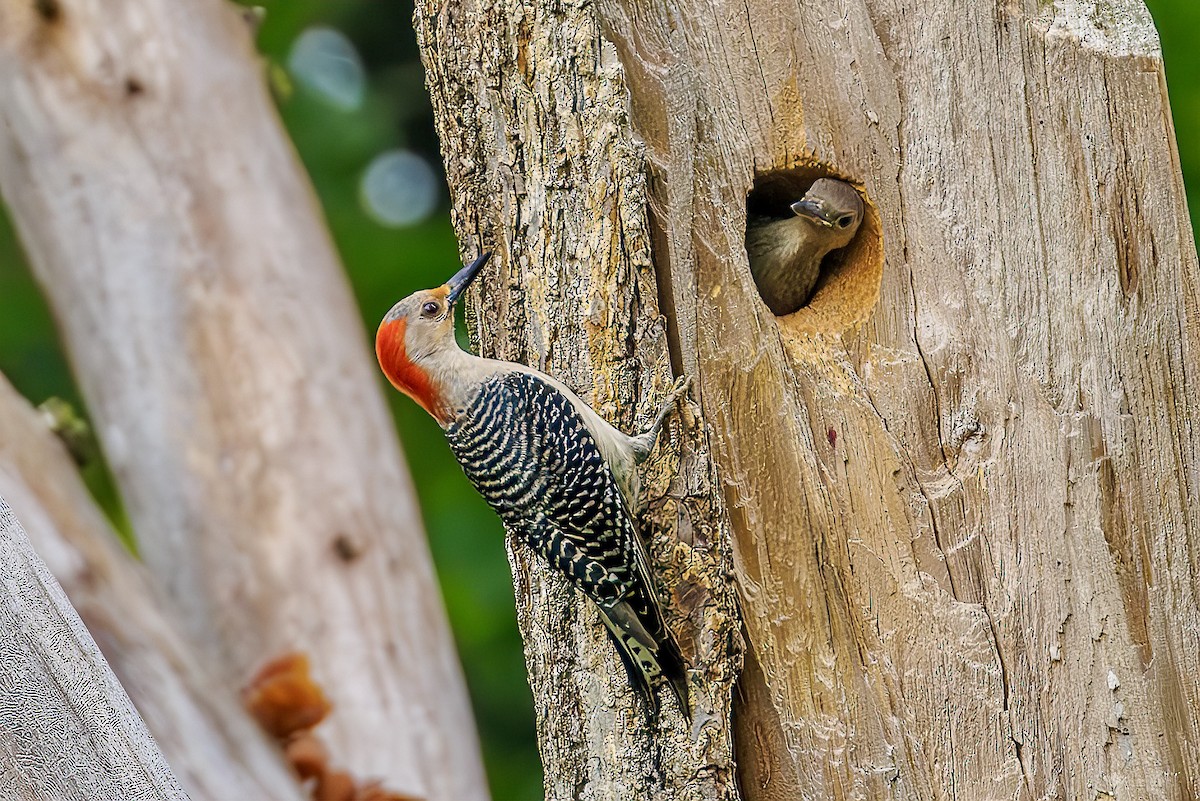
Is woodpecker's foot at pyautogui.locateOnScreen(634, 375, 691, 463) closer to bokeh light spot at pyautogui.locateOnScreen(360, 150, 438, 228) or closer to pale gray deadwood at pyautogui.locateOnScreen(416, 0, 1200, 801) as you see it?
pale gray deadwood at pyautogui.locateOnScreen(416, 0, 1200, 801)

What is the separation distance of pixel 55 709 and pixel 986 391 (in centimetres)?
196

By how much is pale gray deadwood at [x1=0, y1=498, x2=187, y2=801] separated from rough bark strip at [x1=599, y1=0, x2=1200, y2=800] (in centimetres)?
146

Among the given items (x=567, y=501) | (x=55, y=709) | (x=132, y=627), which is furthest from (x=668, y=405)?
(x=132, y=627)

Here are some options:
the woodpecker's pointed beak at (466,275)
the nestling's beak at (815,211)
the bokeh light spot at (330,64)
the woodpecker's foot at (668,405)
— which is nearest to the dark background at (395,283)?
the bokeh light spot at (330,64)

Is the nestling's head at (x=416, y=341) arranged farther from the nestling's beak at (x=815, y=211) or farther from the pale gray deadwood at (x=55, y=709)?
the pale gray deadwood at (x=55, y=709)

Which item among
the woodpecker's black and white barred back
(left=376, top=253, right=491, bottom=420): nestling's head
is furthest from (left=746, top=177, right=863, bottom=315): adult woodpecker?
(left=376, top=253, right=491, bottom=420): nestling's head

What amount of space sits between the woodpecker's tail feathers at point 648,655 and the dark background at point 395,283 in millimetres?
2213

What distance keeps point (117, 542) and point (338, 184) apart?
2356mm

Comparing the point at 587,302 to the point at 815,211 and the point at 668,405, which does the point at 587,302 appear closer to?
the point at 668,405

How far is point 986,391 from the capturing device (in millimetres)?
2457

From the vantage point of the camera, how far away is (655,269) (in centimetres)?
264

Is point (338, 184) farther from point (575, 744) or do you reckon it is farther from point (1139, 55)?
point (1139, 55)

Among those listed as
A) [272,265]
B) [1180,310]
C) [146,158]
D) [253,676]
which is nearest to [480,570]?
[253,676]

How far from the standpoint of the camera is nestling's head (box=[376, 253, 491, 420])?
10.5 feet
